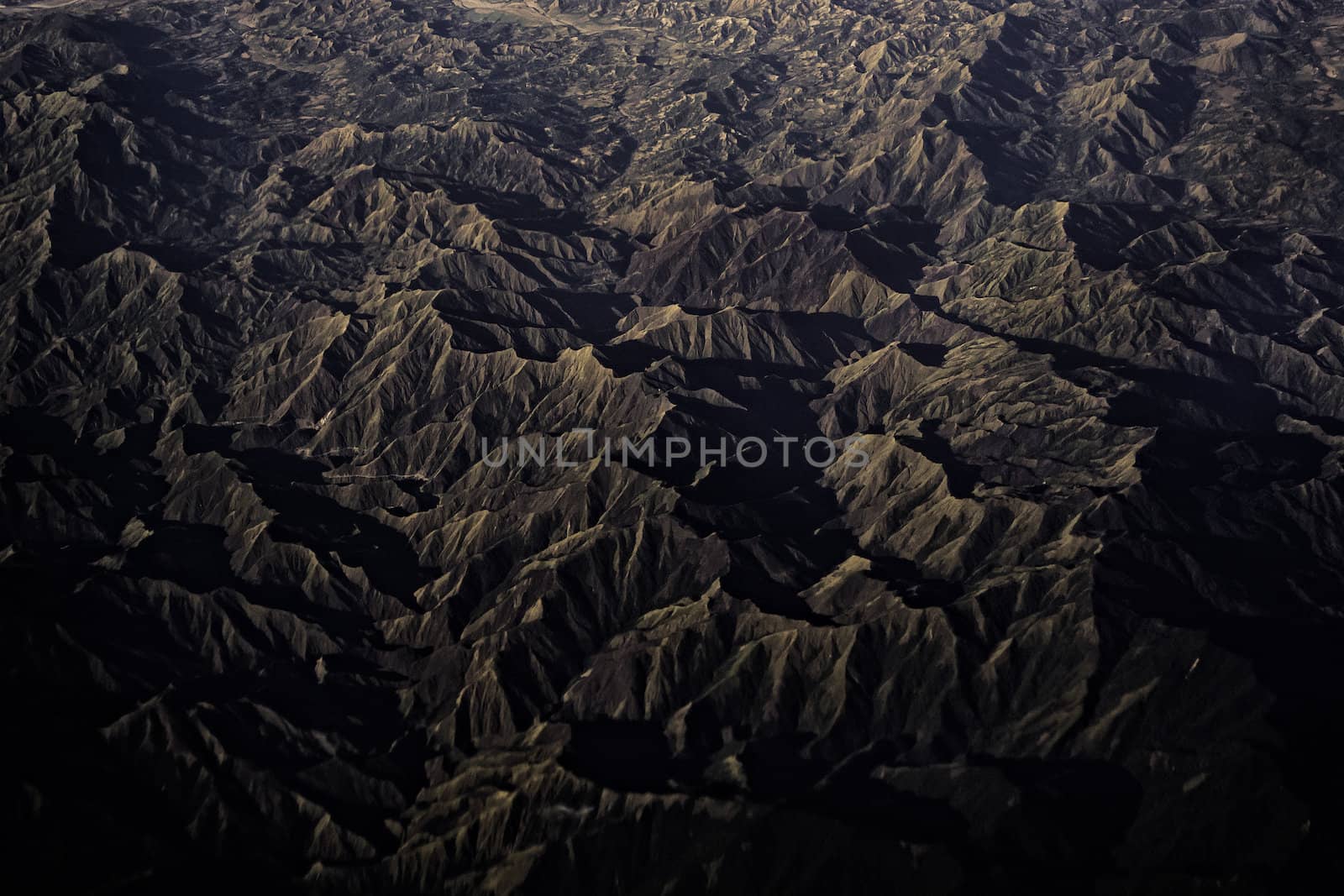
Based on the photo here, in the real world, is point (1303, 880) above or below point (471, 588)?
above

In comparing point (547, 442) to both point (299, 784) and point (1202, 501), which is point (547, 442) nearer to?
point (299, 784)

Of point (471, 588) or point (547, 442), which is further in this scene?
point (547, 442)

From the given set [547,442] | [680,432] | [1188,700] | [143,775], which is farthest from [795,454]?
[143,775]

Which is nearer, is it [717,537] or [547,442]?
[717,537]

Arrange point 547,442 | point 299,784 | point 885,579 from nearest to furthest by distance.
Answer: point 299,784 → point 885,579 → point 547,442

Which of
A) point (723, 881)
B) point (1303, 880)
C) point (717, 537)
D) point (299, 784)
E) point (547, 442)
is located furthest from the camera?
point (547, 442)

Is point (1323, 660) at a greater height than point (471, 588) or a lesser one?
greater

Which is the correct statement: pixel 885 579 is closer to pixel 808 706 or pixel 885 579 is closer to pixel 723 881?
pixel 808 706

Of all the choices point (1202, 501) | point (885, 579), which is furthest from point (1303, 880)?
point (1202, 501)

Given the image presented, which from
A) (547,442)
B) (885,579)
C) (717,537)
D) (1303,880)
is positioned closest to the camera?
(1303,880)
